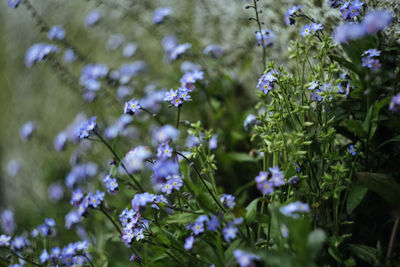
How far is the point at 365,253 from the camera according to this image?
5.59 feet

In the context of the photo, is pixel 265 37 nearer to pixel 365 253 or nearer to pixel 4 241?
pixel 365 253

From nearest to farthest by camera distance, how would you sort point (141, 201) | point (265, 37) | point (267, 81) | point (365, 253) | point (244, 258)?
point (244, 258), point (141, 201), point (365, 253), point (267, 81), point (265, 37)

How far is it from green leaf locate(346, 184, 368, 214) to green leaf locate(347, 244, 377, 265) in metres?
0.18

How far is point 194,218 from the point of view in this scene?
5.34 feet

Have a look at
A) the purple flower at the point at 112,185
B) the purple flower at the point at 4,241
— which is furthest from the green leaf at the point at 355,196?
the purple flower at the point at 4,241

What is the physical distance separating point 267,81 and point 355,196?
71cm

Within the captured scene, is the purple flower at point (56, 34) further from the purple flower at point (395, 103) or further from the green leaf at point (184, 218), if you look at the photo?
the purple flower at point (395, 103)

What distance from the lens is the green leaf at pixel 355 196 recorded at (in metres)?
1.76

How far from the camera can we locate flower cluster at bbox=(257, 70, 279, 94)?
1.79 m

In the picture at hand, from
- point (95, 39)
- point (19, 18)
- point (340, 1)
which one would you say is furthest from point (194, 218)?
point (19, 18)

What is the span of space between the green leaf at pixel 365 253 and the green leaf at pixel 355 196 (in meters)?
0.18

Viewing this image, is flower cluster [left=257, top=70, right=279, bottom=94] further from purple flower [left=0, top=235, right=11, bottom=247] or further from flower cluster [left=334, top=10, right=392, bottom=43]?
purple flower [left=0, top=235, right=11, bottom=247]

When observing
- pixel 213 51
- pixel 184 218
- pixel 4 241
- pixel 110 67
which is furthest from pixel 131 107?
pixel 110 67

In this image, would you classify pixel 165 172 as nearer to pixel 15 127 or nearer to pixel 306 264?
pixel 306 264
